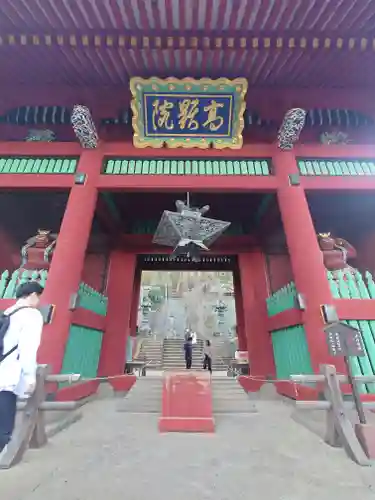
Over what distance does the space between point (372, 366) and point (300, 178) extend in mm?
3725

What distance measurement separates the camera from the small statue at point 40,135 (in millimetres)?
6401

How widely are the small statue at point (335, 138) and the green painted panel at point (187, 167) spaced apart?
5.13ft

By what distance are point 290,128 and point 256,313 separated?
182 inches

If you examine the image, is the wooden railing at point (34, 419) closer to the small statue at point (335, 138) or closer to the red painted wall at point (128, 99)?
the red painted wall at point (128, 99)

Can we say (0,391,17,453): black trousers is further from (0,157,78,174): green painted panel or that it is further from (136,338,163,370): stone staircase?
(136,338,163,370): stone staircase

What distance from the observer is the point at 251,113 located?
252 inches

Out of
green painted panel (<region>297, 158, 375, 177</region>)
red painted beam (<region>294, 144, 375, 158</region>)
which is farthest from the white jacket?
red painted beam (<region>294, 144, 375, 158</region>)

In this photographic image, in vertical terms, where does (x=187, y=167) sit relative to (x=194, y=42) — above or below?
below

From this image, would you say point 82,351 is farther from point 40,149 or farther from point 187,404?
A: point 40,149

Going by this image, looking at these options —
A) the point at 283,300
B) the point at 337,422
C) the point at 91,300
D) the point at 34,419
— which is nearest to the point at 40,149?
the point at 91,300

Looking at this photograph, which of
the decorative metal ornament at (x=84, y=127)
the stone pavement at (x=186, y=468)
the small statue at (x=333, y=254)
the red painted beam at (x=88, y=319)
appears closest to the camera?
the stone pavement at (x=186, y=468)

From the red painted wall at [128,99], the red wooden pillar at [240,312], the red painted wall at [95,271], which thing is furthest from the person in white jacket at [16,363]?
the red wooden pillar at [240,312]

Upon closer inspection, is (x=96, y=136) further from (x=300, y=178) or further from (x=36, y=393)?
(x=36, y=393)

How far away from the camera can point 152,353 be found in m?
19.5
